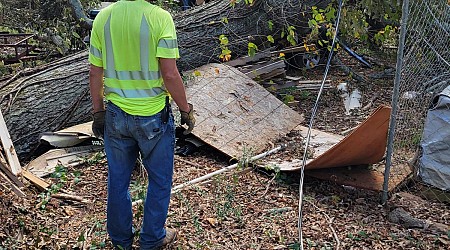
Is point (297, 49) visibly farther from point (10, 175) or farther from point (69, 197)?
point (10, 175)

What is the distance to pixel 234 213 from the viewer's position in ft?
15.5

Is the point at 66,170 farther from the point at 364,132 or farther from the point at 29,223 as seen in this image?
the point at 364,132

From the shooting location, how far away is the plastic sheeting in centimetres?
460

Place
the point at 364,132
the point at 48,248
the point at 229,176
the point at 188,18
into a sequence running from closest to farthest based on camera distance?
the point at 48,248 → the point at 364,132 → the point at 229,176 → the point at 188,18

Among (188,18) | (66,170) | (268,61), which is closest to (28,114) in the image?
(66,170)

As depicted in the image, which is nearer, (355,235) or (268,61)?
(355,235)

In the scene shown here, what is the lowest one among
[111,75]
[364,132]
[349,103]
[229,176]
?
[349,103]

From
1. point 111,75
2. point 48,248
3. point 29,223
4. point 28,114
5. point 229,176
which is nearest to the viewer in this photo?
point 111,75

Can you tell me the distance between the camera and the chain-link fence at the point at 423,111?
4.66 meters

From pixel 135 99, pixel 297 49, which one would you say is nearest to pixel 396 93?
pixel 135 99

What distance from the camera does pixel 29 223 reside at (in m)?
4.21

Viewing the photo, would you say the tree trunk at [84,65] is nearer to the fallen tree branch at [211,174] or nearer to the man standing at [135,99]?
the fallen tree branch at [211,174]

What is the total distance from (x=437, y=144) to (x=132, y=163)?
2.73m

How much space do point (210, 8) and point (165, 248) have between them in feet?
16.9
